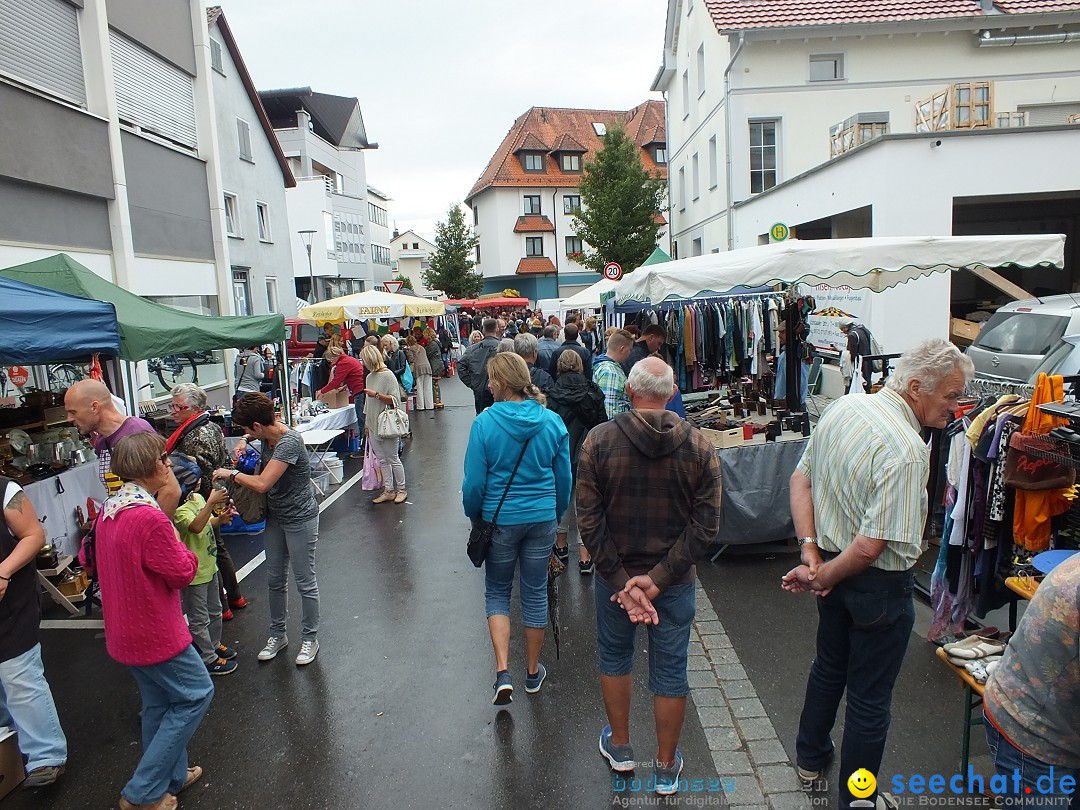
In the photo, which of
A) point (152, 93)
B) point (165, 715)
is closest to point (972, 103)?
point (152, 93)

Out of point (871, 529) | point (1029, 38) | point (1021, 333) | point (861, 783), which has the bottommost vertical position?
point (861, 783)

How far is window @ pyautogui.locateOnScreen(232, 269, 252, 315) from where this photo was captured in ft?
60.8

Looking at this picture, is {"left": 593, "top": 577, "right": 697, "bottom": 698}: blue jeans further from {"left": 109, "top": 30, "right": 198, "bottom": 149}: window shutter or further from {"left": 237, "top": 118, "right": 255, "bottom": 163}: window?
{"left": 237, "top": 118, "right": 255, "bottom": 163}: window

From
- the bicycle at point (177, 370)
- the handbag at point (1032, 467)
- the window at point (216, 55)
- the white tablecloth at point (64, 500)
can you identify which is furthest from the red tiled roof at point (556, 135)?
the handbag at point (1032, 467)

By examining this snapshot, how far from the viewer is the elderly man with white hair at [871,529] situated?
2.50m

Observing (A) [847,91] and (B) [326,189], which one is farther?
(B) [326,189]

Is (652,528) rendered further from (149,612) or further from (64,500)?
(64,500)

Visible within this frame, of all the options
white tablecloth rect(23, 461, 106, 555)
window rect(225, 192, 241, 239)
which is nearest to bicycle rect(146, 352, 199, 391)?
white tablecloth rect(23, 461, 106, 555)

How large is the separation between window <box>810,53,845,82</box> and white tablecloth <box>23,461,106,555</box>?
1908 cm

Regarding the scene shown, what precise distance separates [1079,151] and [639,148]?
34.5 meters

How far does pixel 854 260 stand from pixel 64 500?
292 inches

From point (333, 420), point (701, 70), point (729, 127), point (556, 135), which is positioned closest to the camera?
point (333, 420)

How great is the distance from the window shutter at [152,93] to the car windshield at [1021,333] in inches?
569

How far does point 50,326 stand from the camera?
16.8ft
